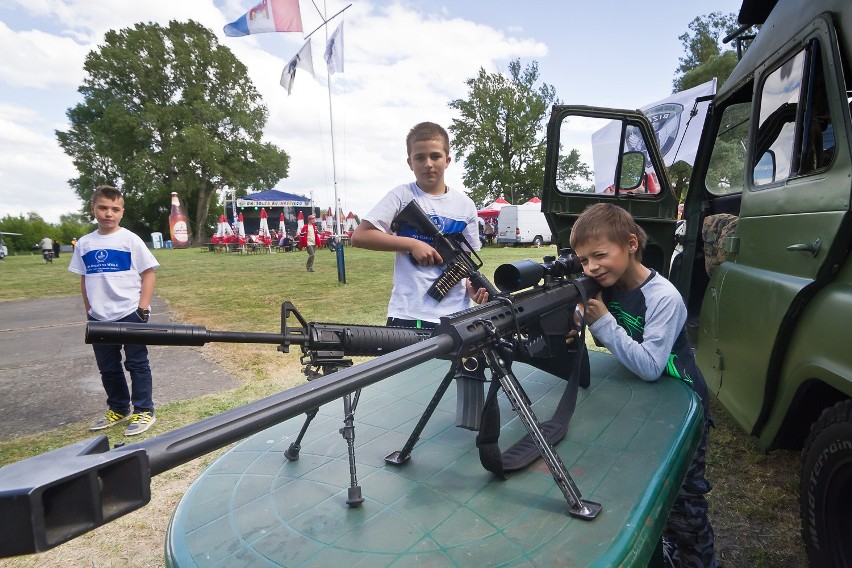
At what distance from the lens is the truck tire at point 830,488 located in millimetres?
1655

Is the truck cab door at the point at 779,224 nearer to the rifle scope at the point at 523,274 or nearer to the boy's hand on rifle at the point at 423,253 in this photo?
the rifle scope at the point at 523,274

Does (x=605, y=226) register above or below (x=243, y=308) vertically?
above

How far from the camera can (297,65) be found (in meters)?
14.0

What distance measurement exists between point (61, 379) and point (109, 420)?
215cm

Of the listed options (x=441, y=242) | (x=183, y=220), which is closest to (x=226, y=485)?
(x=441, y=242)

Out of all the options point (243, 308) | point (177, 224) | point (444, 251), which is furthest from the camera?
point (177, 224)

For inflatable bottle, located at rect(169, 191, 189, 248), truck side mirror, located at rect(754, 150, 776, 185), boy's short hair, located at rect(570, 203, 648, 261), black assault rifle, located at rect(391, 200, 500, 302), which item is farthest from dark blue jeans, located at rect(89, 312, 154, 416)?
inflatable bottle, located at rect(169, 191, 189, 248)

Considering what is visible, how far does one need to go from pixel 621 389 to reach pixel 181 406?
4061 millimetres

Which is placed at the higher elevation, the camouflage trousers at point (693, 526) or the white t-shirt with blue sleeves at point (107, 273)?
the white t-shirt with blue sleeves at point (107, 273)

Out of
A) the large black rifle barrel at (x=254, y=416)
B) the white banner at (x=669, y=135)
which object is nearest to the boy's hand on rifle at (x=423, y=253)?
the large black rifle barrel at (x=254, y=416)

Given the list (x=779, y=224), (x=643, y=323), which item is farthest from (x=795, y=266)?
(x=643, y=323)

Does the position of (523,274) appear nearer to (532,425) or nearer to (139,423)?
(532,425)

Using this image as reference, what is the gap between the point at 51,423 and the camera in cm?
433

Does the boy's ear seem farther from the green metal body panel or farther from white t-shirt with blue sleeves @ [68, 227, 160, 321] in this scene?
white t-shirt with blue sleeves @ [68, 227, 160, 321]
